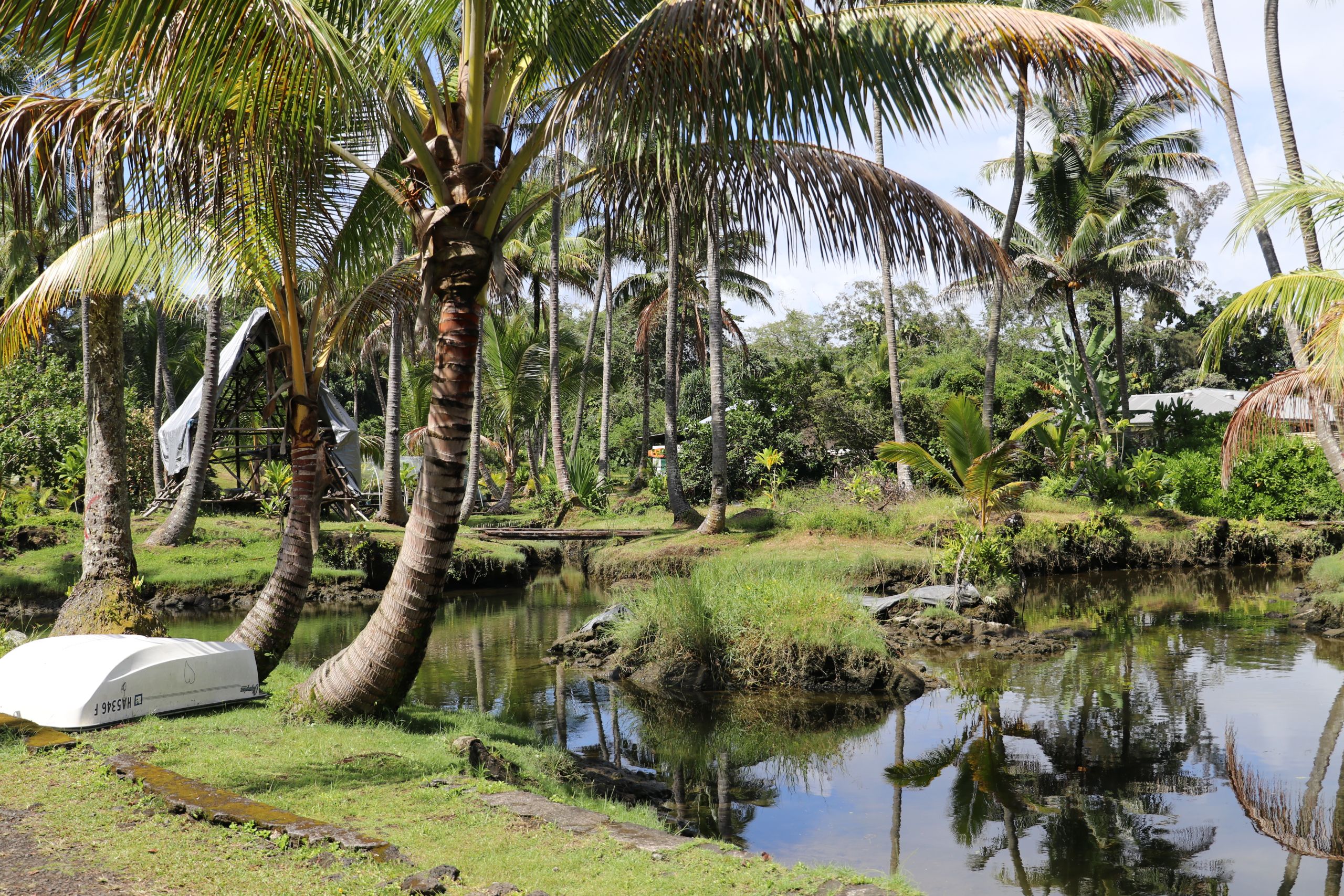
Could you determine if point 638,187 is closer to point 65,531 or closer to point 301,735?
point 301,735

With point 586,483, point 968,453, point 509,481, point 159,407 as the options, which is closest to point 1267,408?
point 968,453

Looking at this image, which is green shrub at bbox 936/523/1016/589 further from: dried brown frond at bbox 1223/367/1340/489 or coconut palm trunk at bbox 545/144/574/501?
coconut palm trunk at bbox 545/144/574/501

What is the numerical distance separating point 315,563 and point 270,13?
14.3 metres

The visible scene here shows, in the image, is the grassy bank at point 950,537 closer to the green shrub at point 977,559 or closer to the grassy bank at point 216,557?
the green shrub at point 977,559

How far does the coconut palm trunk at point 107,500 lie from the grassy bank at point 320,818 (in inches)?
88.2

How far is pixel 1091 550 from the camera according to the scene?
20.7 meters

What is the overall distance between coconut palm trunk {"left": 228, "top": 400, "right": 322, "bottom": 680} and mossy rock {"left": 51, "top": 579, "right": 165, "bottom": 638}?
806mm

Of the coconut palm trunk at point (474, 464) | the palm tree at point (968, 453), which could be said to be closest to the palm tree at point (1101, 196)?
the palm tree at point (968, 453)

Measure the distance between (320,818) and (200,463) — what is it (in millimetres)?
15016

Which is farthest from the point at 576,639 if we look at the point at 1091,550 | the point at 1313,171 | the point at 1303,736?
the point at 1091,550

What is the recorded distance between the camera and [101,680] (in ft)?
21.7

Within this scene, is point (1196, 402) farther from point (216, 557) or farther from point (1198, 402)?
point (216, 557)

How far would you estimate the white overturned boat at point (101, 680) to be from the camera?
6586mm

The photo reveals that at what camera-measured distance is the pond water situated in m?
6.43
